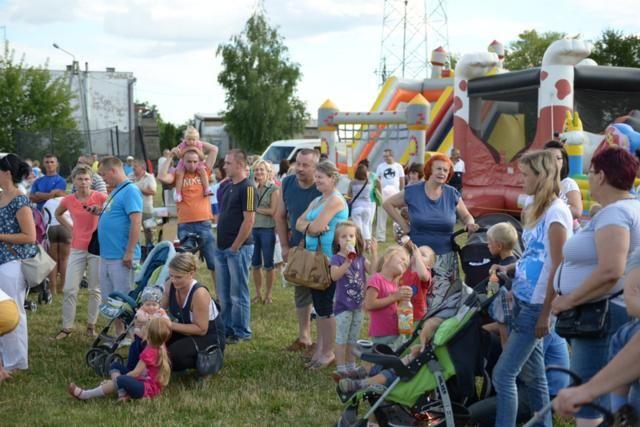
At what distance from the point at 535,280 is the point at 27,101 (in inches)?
1514

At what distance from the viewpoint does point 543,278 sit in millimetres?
4215

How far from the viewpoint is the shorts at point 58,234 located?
10172mm

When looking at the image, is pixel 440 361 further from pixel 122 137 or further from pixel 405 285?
pixel 122 137

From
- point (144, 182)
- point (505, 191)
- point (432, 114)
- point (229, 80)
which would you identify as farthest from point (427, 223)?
point (229, 80)

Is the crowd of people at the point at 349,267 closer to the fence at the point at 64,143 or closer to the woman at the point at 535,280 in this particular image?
the woman at the point at 535,280

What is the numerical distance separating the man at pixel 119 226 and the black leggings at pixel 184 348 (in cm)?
139

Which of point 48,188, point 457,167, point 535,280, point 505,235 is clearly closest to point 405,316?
point 505,235

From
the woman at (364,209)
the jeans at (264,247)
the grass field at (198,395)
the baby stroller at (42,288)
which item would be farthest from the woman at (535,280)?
the woman at (364,209)

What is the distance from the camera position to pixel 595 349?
3.67m

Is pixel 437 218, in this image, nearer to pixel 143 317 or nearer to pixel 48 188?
pixel 143 317

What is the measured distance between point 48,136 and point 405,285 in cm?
2903

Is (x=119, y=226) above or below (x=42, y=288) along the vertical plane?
above

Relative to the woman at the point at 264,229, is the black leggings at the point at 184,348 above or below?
below

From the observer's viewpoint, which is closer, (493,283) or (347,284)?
(493,283)
